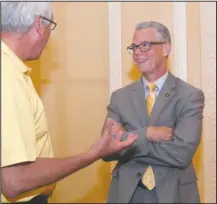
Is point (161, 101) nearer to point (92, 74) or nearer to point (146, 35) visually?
point (146, 35)

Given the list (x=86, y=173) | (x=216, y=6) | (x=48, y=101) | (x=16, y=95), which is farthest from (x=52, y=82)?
(x=16, y=95)

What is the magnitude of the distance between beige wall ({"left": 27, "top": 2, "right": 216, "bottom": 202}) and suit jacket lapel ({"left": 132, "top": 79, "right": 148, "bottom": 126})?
0.37m

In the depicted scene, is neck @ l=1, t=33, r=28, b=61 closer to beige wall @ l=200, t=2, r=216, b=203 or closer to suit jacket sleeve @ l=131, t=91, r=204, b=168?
suit jacket sleeve @ l=131, t=91, r=204, b=168

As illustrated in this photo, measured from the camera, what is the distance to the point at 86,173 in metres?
2.22

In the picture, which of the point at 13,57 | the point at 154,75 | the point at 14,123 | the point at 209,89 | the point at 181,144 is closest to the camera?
the point at 14,123

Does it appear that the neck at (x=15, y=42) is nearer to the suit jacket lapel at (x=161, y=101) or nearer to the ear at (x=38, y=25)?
the ear at (x=38, y=25)

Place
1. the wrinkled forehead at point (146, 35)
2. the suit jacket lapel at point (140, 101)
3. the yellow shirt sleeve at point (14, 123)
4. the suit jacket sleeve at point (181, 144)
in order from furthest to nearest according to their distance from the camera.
Result: the wrinkled forehead at point (146, 35)
the suit jacket lapel at point (140, 101)
the suit jacket sleeve at point (181, 144)
the yellow shirt sleeve at point (14, 123)

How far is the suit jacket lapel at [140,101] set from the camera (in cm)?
168

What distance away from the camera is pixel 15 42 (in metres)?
1.09

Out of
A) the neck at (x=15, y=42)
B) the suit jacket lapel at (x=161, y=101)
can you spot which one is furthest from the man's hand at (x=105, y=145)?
the suit jacket lapel at (x=161, y=101)

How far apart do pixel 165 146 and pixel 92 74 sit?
84 cm

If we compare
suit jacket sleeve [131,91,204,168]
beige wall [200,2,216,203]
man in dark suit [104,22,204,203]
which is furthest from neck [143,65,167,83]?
beige wall [200,2,216,203]

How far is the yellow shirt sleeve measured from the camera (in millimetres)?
927

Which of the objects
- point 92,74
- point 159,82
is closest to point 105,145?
point 159,82
